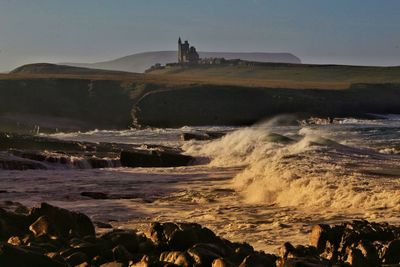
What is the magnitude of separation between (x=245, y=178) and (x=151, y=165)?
10749 millimetres

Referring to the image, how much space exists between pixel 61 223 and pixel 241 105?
312ft

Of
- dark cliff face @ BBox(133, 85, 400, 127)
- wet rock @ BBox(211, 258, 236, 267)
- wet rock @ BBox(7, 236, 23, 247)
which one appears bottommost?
dark cliff face @ BBox(133, 85, 400, 127)

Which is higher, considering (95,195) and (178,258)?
(178,258)

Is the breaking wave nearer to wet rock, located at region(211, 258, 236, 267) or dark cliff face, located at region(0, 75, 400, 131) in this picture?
wet rock, located at region(211, 258, 236, 267)

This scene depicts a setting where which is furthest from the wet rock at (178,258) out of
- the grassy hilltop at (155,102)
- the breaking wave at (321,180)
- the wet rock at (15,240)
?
the grassy hilltop at (155,102)

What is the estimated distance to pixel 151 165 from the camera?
37750 mm

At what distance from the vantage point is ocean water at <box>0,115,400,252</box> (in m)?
18.9

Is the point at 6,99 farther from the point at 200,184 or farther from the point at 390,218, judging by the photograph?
the point at 390,218

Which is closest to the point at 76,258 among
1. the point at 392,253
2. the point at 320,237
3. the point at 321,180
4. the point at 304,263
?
the point at 304,263

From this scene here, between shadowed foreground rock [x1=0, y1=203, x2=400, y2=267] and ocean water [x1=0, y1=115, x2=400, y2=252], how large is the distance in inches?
94.2

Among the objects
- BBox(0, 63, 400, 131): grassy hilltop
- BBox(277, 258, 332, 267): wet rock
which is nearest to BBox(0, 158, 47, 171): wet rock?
BBox(277, 258, 332, 267): wet rock

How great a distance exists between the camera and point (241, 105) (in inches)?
4254

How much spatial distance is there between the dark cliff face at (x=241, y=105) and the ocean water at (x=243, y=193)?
5856 centimetres

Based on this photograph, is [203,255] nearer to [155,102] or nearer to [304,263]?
[304,263]
